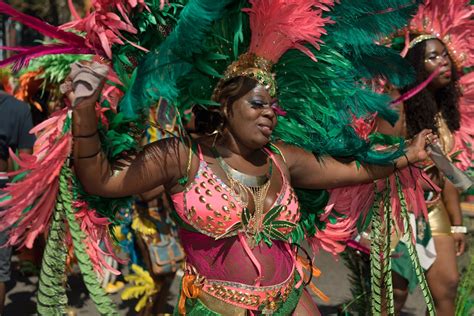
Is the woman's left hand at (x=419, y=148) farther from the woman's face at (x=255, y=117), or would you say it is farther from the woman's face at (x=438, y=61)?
the woman's face at (x=438, y=61)

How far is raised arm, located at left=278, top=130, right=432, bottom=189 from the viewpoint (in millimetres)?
2990

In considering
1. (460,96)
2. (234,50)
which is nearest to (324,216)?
(234,50)

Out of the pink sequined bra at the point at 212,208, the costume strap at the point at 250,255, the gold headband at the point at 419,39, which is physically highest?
the gold headband at the point at 419,39

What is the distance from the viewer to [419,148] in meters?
3.06

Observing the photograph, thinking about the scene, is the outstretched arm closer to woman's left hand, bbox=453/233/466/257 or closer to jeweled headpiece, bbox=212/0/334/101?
woman's left hand, bbox=453/233/466/257

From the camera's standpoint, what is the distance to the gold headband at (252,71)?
2746 millimetres

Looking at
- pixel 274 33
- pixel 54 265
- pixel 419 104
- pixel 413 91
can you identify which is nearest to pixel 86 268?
pixel 54 265

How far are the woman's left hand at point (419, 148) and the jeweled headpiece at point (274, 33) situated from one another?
2.19 ft

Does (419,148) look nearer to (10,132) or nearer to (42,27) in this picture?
(42,27)

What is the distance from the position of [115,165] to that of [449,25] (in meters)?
2.79

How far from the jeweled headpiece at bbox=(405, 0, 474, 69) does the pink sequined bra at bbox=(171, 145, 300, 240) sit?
2.18 meters

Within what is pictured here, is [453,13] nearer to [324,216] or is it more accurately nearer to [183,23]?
[324,216]

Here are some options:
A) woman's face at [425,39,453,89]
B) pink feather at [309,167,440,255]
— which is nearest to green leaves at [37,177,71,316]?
pink feather at [309,167,440,255]

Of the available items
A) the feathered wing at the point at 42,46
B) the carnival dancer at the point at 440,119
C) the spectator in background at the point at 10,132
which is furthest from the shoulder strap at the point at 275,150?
the spectator in background at the point at 10,132
